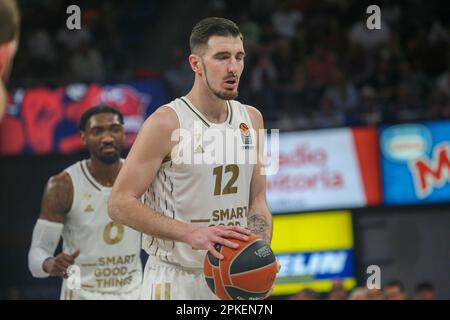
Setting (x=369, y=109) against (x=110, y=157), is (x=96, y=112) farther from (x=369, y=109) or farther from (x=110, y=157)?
(x=369, y=109)

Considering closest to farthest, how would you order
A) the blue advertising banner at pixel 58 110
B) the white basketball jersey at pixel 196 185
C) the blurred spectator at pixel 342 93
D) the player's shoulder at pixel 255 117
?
the white basketball jersey at pixel 196 185 < the player's shoulder at pixel 255 117 < the blue advertising banner at pixel 58 110 < the blurred spectator at pixel 342 93

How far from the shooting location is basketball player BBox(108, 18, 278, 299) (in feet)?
14.5

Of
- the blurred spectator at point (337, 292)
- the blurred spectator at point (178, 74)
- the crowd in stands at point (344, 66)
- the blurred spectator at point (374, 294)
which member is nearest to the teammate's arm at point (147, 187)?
the blurred spectator at point (374, 294)

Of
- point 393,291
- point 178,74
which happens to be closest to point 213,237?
point 393,291

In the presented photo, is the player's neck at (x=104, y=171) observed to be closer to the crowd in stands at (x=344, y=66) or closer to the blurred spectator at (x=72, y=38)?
the crowd in stands at (x=344, y=66)

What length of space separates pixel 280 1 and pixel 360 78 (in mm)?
1562

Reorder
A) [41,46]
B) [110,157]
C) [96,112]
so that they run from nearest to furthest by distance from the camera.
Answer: [110,157], [96,112], [41,46]

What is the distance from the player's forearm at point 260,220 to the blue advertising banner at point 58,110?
15.2 ft

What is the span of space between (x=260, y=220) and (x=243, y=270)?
0.44 metres

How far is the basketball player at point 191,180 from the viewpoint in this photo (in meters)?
4.43

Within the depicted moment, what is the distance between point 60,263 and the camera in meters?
5.50
